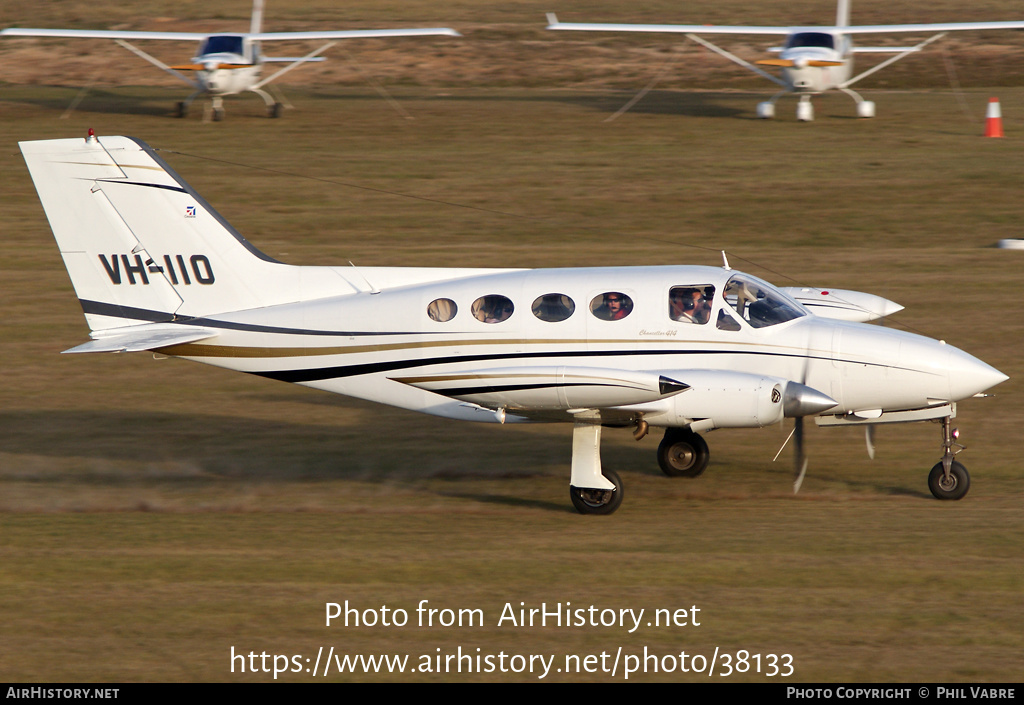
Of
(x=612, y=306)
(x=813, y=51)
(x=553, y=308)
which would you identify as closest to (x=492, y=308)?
(x=553, y=308)

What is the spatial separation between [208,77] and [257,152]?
387 cm

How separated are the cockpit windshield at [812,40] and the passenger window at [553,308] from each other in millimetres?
26860

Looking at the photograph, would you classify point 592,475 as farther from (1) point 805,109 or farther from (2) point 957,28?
(2) point 957,28

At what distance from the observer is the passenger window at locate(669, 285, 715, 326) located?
44.5ft

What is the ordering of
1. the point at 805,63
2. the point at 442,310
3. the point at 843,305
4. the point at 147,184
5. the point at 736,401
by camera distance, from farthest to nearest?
the point at 805,63 → the point at 843,305 → the point at 147,184 → the point at 442,310 → the point at 736,401

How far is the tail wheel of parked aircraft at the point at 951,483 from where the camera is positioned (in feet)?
44.7

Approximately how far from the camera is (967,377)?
13.2 m

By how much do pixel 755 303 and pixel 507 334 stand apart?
2.97 metres

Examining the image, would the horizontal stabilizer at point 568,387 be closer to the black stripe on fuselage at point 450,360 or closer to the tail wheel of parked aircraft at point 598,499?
the black stripe on fuselage at point 450,360

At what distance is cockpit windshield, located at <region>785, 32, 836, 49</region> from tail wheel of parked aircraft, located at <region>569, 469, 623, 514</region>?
1088 inches

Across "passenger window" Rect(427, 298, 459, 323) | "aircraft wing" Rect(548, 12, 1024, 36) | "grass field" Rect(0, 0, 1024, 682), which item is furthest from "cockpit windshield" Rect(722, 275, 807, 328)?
"aircraft wing" Rect(548, 12, 1024, 36)

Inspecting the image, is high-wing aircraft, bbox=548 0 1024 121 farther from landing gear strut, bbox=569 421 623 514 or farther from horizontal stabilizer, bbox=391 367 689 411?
landing gear strut, bbox=569 421 623 514
